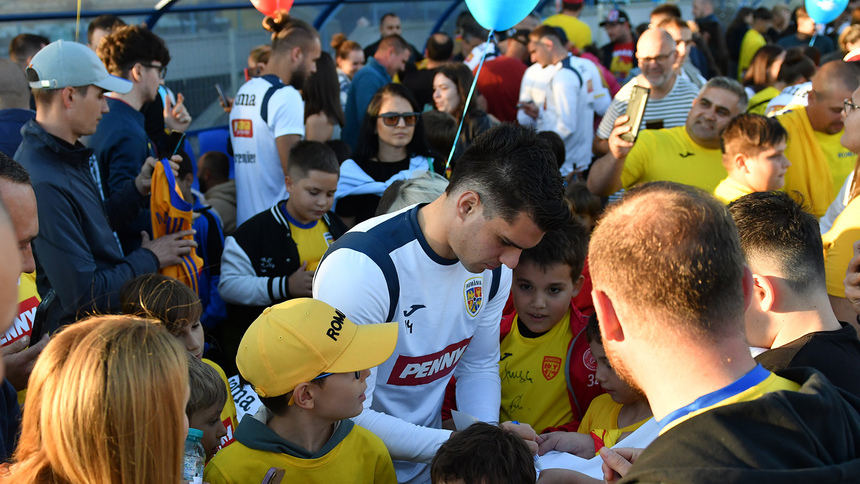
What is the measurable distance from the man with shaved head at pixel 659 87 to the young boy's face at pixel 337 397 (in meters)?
3.64

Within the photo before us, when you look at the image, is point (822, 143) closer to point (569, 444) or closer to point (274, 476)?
point (569, 444)

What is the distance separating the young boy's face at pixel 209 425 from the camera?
7.96 ft

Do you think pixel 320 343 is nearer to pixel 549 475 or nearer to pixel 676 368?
pixel 549 475

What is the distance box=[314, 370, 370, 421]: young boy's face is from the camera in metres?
2.18

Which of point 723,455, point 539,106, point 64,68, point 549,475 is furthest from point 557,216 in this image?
point 539,106

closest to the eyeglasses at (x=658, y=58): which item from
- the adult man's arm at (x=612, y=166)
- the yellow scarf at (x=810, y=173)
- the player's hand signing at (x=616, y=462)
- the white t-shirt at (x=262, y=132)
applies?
the yellow scarf at (x=810, y=173)

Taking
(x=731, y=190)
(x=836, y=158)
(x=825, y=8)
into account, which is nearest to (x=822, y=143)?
(x=836, y=158)

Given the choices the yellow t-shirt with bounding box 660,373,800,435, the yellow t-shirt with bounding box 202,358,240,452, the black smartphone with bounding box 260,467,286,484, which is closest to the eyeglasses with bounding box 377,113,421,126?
the yellow t-shirt with bounding box 202,358,240,452

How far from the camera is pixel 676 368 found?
136 cm

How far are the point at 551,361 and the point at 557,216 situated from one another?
970 millimetres

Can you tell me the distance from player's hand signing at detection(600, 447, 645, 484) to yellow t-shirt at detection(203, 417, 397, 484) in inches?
33.5

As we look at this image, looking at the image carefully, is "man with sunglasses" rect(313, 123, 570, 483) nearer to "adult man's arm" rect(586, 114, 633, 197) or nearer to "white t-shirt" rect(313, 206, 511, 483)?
"white t-shirt" rect(313, 206, 511, 483)

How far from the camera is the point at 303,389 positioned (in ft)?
7.10

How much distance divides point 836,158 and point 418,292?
134 inches
